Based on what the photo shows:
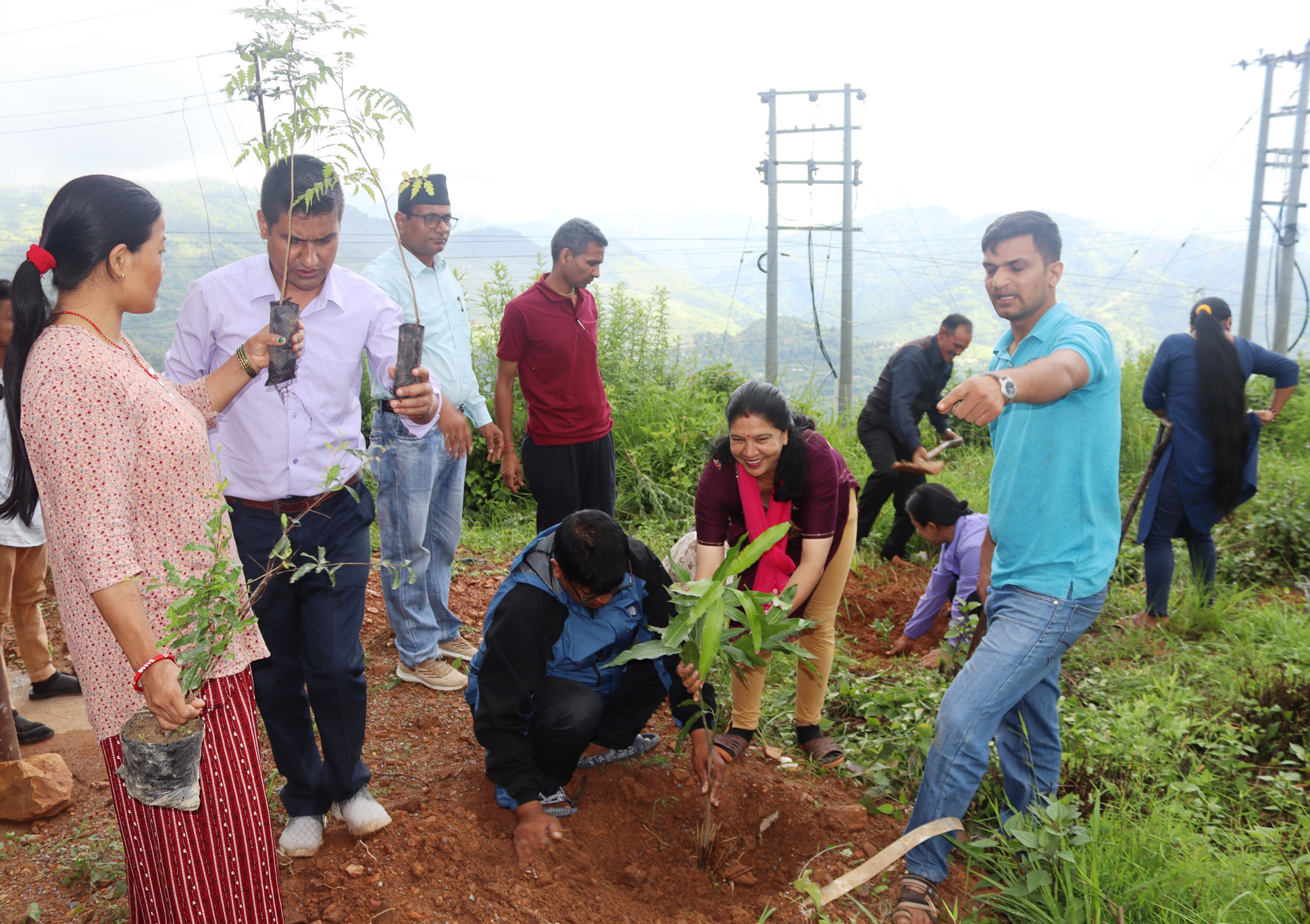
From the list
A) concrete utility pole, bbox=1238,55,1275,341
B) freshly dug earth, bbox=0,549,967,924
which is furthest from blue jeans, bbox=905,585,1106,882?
concrete utility pole, bbox=1238,55,1275,341

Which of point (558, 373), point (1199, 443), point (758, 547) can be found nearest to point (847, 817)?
point (758, 547)

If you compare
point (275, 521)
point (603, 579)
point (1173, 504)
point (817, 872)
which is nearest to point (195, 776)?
point (275, 521)

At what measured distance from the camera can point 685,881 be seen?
2238 millimetres

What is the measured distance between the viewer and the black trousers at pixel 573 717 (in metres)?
2.37

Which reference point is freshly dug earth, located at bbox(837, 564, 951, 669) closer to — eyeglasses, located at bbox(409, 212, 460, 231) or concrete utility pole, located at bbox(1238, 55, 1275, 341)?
eyeglasses, located at bbox(409, 212, 460, 231)

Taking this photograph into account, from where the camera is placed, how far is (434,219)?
3.34 meters

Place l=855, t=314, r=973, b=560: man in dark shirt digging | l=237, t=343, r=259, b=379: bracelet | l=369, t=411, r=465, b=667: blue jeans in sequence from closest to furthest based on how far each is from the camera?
l=237, t=343, r=259, b=379: bracelet
l=369, t=411, r=465, b=667: blue jeans
l=855, t=314, r=973, b=560: man in dark shirt digging

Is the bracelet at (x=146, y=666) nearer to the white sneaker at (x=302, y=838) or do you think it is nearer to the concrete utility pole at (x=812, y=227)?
the white sneaker at (x=302, y=838)

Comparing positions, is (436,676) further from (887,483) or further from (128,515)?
(887,483)

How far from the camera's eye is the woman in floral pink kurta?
1455 mm

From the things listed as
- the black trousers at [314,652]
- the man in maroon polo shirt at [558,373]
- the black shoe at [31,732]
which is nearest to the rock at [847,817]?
the black trousers at [314,652]

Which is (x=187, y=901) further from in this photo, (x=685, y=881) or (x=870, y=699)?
(x=870, y=699)

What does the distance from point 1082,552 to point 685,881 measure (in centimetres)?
140

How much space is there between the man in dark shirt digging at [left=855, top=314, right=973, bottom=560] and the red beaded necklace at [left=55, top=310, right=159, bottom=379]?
13.4 ft
